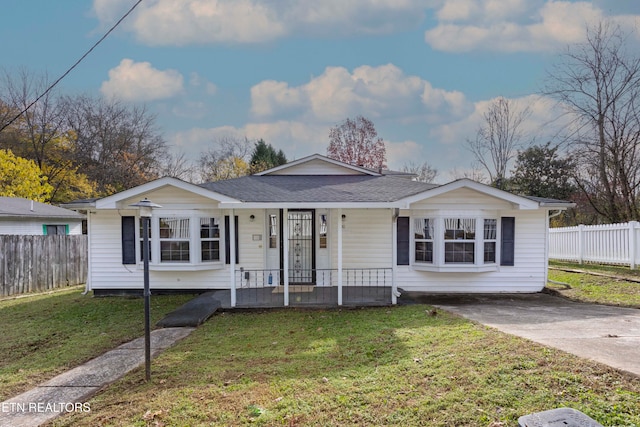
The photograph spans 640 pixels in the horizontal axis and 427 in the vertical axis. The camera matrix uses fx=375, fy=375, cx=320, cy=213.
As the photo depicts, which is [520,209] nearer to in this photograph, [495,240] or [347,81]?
[495,240]

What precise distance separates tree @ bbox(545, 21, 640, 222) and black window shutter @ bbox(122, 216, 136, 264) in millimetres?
19674

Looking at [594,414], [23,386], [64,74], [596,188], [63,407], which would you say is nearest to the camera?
[594,414]

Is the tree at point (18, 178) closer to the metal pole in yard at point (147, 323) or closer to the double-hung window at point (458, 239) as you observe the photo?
the metal pole in yard at point (147, 323)

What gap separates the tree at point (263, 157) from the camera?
3221 centimetres

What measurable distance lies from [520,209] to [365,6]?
7.11 meters

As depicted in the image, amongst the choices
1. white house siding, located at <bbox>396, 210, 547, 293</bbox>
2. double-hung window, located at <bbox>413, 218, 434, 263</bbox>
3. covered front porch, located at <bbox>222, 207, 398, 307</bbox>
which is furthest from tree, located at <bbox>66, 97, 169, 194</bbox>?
white house siding, located at <bbox>396, 210, 547, 293</bbox>

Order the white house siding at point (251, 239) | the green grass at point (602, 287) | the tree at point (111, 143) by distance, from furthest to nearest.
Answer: the tree at point (111, 143) → the white house siding at point (251, 239) → the green grass at point (602, 287)

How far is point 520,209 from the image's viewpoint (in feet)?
31.3

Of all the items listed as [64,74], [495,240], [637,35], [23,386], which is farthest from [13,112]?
[637,35]

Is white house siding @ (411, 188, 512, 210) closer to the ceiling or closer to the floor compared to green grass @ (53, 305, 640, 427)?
closer to the ceiling

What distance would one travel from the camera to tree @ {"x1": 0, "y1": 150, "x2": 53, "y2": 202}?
20.2 meters

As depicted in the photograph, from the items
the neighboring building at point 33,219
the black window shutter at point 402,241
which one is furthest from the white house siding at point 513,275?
the neighboring building at point 33,219

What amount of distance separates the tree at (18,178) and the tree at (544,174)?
102 ft

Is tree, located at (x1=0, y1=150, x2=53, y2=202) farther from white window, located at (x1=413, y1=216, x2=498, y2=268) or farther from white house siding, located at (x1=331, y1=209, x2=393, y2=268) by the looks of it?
white window, located at (x1=413, y1=216, x2=498, y2=268)
